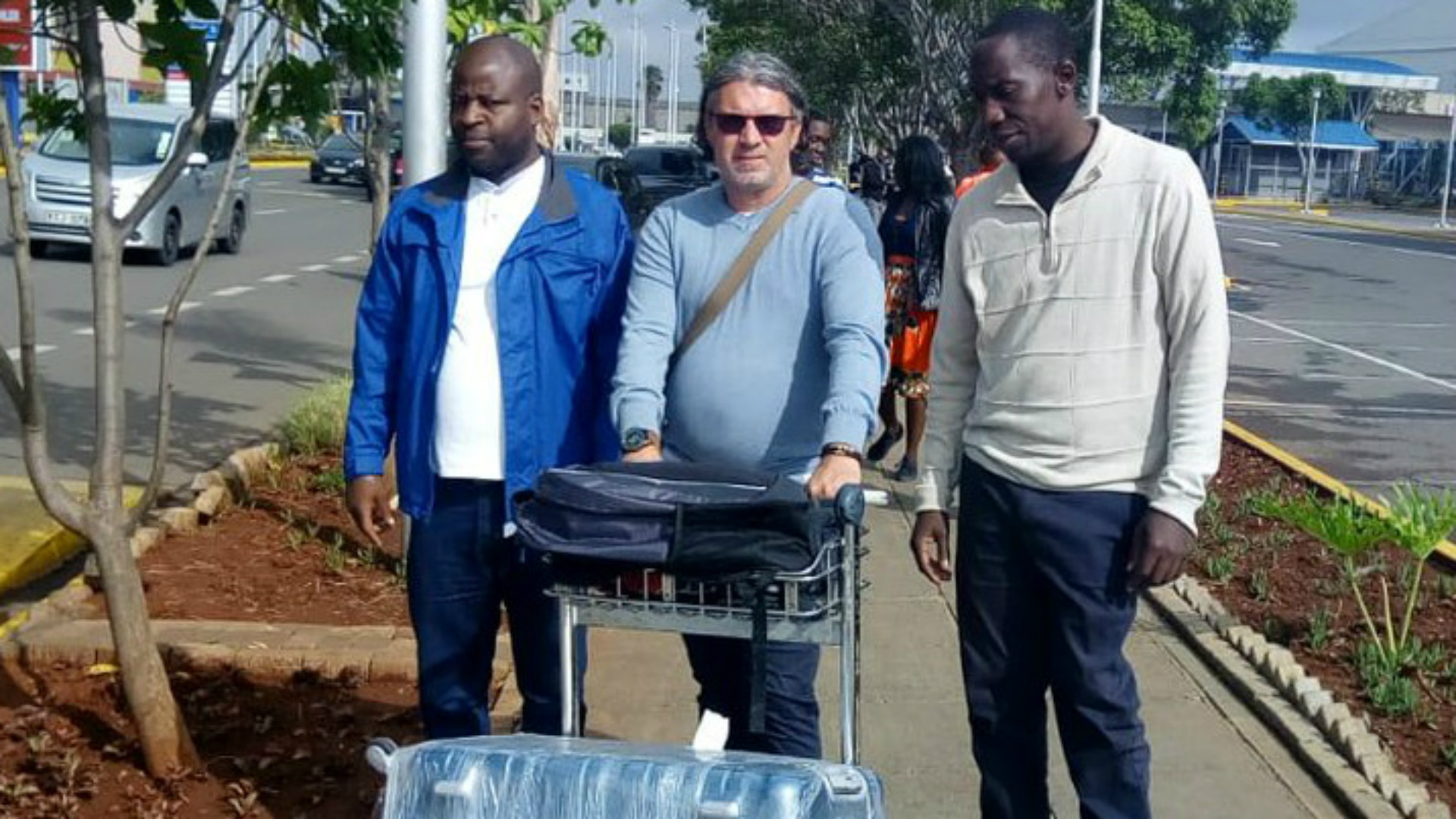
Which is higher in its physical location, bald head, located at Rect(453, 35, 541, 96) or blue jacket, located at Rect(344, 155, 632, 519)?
bald head, located at Rect(453, 35, 541, 96)

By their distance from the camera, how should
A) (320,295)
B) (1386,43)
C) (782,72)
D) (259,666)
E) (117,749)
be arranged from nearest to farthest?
(782,72) < (117,749) < (259,666) < (320,295) < (1386,43)

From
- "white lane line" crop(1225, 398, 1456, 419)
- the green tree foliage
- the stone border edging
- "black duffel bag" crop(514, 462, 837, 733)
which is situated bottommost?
"white lane line" crop(1225, 398, 1456, 419)

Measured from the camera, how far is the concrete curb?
146 ft

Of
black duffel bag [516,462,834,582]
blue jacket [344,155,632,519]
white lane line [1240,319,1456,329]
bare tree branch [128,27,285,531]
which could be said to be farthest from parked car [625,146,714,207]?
black duffel bag [516,462,834,582]

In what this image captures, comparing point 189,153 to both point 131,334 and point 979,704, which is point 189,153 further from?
point 131,334

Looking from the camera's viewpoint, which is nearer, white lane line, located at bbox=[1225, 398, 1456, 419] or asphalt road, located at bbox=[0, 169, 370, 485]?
asphalt road, located at bbox=[0, 169, 370, 485]

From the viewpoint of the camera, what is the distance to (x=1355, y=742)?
5004mm

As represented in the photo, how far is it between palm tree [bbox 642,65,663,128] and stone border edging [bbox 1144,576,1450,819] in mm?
140102

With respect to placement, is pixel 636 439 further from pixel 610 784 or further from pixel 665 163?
pixel 665 163

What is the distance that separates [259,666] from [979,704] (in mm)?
2593

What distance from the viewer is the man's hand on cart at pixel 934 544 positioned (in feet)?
12.2

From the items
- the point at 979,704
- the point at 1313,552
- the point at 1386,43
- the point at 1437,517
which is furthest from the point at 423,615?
the point at 1386,43

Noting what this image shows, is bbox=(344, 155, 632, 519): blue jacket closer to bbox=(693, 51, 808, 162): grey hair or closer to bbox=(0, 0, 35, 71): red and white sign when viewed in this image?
bbox=(693, 51, 808, 162): grey hair

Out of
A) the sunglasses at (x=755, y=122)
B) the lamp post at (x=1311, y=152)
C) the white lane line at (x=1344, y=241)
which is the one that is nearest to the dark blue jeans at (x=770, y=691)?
the sunglasses at (x=755, y=122)
